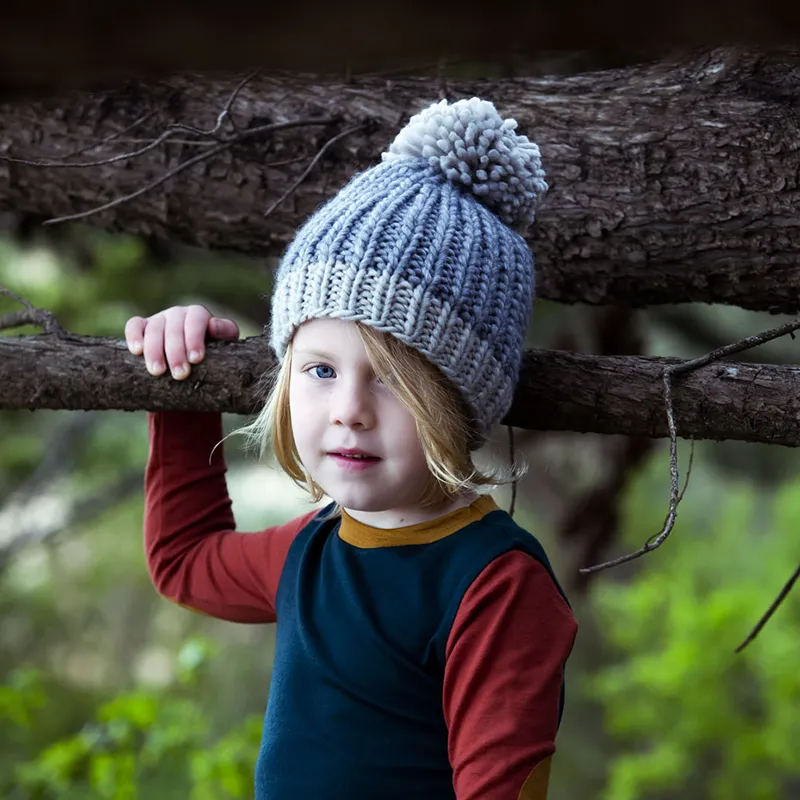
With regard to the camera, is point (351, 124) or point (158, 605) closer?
point (351, 124)

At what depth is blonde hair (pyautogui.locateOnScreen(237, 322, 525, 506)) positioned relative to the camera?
142 centimetres

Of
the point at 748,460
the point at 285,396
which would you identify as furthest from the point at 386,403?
the point at 748,460

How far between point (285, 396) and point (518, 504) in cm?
400

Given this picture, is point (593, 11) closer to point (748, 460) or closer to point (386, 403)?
point (386, 403)

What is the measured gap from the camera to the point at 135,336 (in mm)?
1728

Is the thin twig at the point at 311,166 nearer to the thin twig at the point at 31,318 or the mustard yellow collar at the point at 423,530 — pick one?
the thin twig at the point at 31,318

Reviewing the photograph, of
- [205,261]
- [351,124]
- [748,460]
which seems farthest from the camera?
[748,460]

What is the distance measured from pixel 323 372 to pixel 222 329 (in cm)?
35

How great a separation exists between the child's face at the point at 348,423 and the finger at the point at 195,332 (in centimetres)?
26

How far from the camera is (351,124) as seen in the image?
1.94 meters

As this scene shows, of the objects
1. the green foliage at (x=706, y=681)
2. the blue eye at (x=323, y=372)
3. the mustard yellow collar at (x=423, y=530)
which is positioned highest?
the blue eye at (x=323, y=372)

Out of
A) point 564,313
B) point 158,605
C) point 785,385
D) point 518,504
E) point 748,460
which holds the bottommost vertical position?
point 158,605

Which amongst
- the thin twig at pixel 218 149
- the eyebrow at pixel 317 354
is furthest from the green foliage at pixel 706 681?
the eyebrow at pixel 317 354

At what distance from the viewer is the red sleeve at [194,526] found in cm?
180
